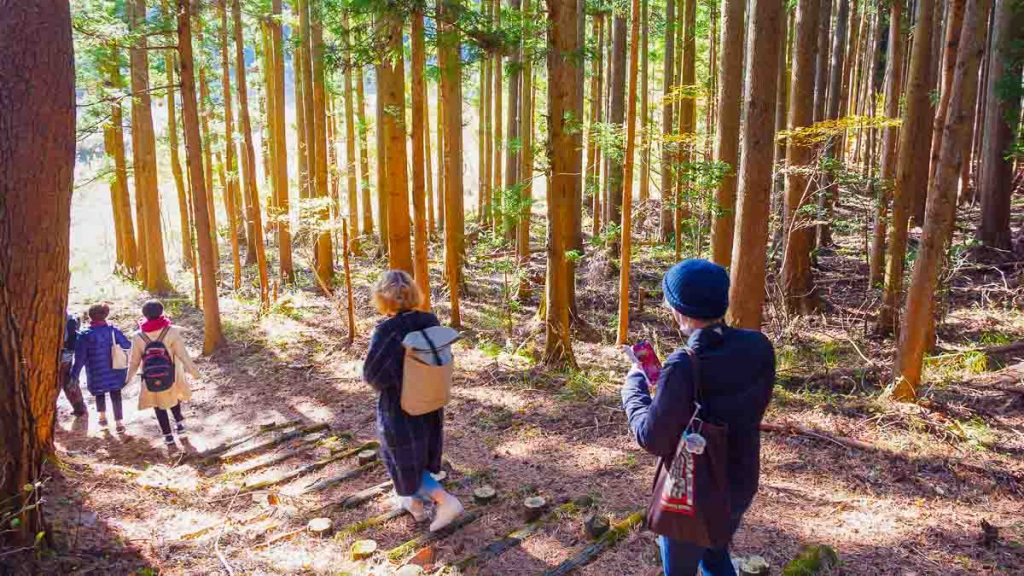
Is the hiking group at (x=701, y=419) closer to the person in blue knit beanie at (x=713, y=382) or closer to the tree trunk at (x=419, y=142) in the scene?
the person in blue knit beanie at (x=713, y=382)

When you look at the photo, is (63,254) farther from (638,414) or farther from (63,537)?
(638,414)

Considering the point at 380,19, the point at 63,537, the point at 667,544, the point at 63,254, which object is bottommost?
the point at 63,537

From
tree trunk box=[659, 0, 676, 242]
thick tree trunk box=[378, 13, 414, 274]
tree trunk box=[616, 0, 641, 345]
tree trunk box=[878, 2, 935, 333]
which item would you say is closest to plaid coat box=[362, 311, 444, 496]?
tree trunk box=[616, 0, 641, 345]

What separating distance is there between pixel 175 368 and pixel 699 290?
6273 mm

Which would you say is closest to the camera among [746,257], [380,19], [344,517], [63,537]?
[63,537]

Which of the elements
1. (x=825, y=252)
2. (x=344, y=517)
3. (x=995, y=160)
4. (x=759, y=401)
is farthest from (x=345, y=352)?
(x=995, y=160)

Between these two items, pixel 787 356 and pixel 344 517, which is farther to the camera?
pixel 787 356

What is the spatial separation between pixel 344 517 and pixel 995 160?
Answer: 13.9 m

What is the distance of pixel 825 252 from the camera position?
1562 cm

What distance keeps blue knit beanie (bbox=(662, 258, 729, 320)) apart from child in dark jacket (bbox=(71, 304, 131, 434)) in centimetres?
730

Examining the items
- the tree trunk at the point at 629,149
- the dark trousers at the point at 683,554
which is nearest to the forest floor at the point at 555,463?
the tree trunk at the point at 629,149

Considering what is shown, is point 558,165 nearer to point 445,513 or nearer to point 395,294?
point 395,294

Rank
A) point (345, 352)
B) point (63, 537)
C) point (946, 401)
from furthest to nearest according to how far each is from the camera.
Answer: point (345, 352) → point (946, 401) → point (63, 537)

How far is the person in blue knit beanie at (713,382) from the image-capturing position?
234 centimetres
